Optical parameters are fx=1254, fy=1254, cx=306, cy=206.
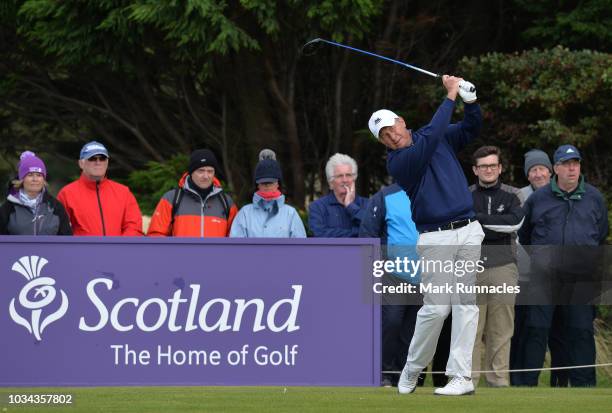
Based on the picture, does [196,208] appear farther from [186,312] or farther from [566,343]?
[566,343]

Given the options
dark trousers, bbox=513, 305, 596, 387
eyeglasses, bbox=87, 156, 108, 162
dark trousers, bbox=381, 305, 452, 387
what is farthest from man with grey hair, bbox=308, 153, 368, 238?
eyeglasses, bbox=87, 156, 108, 162

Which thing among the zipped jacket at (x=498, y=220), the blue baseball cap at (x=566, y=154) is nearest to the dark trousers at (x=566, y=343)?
the zipped jacket at (x=498, y=220)

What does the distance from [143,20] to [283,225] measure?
3.97 m

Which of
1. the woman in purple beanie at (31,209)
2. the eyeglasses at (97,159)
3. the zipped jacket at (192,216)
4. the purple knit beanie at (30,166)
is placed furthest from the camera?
the eyeglasses at (97,159)

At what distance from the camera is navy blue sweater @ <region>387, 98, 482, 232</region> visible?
8500 mm

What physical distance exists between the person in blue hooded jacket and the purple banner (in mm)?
1073

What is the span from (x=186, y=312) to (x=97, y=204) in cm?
178

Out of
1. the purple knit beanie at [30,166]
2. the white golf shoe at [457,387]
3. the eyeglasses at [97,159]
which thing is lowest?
the white golf shoe at [457,387]

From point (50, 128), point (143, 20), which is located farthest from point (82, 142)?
point (143, 20)

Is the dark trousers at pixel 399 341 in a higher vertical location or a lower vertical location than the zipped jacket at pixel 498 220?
lower

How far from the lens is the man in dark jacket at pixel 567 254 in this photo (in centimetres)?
1071

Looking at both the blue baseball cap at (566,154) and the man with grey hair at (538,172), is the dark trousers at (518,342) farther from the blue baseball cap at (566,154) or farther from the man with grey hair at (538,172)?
the blue baseball cap at (566,154)

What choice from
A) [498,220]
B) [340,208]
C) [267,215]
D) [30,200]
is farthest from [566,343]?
[30,200]

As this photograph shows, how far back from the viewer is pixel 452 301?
8.76 meters
